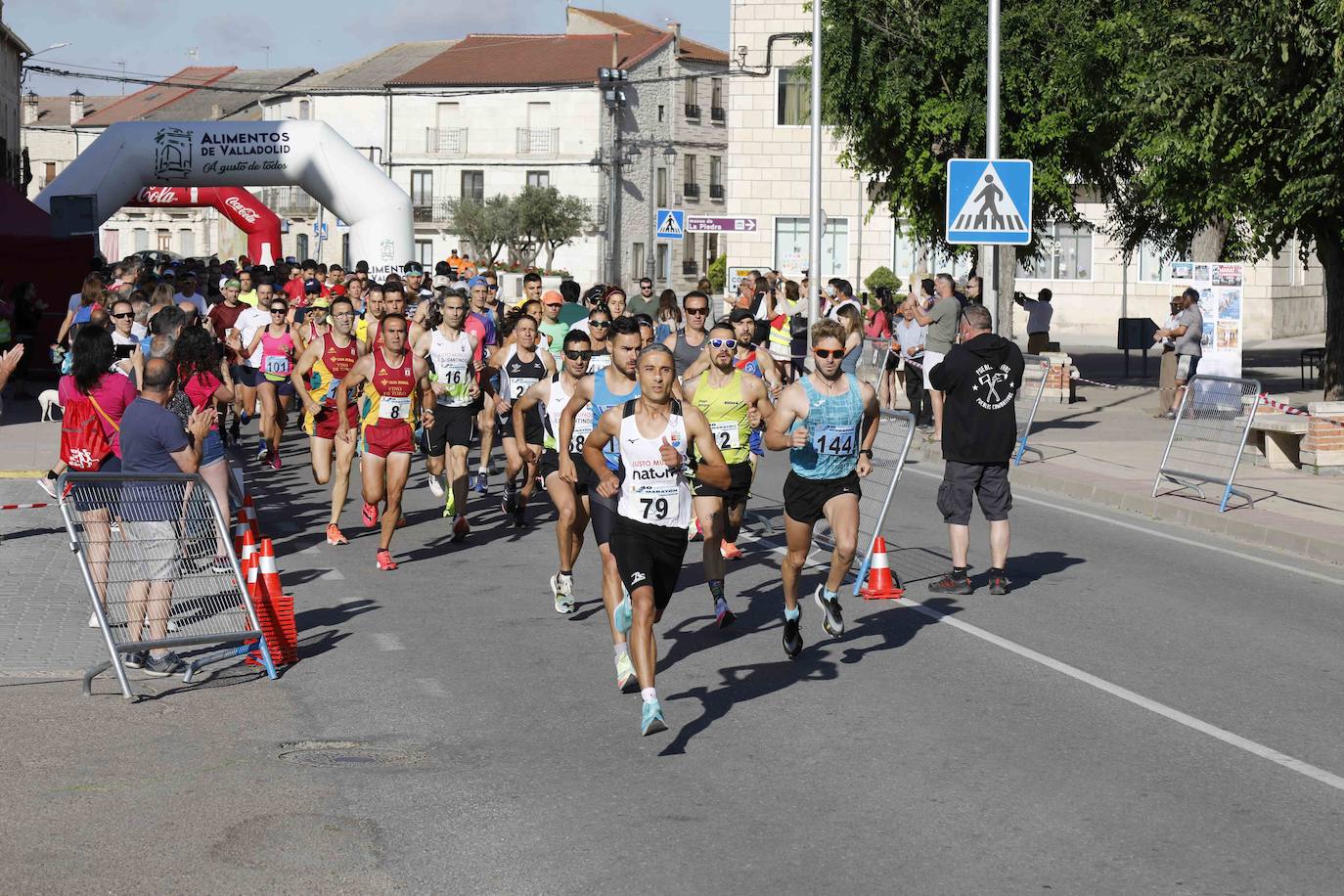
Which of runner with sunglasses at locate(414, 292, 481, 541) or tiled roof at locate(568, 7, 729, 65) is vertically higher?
tiled roof at locate(568, 7, 729, 65)

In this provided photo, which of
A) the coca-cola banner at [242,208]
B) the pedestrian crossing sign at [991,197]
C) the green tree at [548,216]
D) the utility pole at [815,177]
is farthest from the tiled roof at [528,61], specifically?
the pedestrian crossing sign at [991,197]

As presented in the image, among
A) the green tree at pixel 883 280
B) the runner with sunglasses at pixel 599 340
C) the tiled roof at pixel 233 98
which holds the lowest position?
the runner with sunglasses at pixel 599 340

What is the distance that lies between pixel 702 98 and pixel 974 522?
67.7 meters

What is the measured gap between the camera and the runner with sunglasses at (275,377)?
18.6 metres

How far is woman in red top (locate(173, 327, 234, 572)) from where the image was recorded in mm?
10992

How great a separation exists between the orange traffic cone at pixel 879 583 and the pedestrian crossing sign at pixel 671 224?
21.4 m

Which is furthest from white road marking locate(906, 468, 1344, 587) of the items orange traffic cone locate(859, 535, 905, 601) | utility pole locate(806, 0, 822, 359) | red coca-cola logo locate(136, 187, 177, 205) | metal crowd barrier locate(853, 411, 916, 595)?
red coca-cola logo locate(136, 187, 177, 205)

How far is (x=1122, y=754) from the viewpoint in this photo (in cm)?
761

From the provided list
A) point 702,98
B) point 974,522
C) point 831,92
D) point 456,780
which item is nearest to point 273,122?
point 831,92

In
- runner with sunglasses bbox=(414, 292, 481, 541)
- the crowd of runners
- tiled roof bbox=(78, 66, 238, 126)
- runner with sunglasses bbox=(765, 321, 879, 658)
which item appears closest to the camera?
the crowd of runners

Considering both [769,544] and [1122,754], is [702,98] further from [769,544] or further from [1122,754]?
[1122,754]

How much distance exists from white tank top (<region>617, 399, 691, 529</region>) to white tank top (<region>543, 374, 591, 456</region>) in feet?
9.05

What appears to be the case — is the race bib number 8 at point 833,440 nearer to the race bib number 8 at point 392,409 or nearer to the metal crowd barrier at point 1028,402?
the race bib number 8 at point 392,409

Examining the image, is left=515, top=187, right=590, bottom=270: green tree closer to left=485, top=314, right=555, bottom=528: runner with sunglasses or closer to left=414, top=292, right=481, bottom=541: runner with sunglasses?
left=485, top=314, right=555, bottom=528: runner with sunglasses
